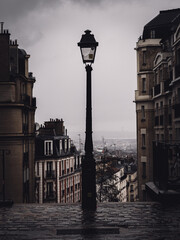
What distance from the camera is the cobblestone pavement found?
27.5 feet

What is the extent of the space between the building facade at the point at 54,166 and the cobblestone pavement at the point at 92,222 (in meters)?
40.1

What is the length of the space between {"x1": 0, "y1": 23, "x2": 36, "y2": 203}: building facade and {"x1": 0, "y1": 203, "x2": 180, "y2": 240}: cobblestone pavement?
23.6 m

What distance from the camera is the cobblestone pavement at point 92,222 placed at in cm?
838

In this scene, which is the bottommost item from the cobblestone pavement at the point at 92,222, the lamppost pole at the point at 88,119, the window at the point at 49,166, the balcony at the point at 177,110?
the window at the point at 49,166

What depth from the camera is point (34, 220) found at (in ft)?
32.9

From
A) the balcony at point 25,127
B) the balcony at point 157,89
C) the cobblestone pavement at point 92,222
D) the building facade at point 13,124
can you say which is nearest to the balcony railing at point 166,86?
the balcony at point 157,89

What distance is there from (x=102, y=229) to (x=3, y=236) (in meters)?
2.23

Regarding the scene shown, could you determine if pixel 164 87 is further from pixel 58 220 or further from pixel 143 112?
pixel 58 220

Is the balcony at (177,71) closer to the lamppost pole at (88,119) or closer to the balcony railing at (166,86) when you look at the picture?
the balcony railing at (166,86)

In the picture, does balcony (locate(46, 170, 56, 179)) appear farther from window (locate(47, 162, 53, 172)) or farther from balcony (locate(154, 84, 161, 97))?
balcony (locate(154, 84, 161, 97))

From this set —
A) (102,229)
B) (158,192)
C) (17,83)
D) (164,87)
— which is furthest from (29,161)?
(102,229)

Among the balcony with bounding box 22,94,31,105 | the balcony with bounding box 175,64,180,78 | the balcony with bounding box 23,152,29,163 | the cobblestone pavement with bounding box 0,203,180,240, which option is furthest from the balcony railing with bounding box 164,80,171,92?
the cobblestone pavement with bounding box 0,203,180,240

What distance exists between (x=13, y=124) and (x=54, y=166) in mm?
19039

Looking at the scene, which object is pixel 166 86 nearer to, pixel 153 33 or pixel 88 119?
pixel 153 33
